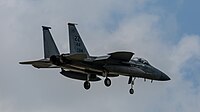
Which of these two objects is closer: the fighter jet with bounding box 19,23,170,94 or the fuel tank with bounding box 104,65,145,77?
the fighter jet with bounding box 19,23,170,94

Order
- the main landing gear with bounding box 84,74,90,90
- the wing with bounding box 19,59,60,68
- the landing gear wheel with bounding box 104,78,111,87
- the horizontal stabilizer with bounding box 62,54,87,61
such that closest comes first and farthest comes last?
the horizontal stabilizer with bounding box 62,54,87,61 → the wing with bounding box 19,59,60,68 → the landing gear wheel with bounding box 104,78,111,87 → the main landing gear with bounding box 84,74,90,90

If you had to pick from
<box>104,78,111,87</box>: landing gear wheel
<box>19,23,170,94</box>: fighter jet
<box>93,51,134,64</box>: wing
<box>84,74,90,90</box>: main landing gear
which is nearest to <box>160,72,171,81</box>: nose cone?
<box>19,23,170,94</box>: fighter jet

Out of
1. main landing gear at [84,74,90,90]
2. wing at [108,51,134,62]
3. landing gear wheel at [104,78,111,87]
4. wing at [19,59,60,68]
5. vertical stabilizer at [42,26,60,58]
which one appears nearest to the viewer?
wing at [108,51,134,62]

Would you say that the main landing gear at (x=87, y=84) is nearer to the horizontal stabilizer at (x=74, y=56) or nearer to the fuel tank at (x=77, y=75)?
the fuel tank at (x=77, y=75)

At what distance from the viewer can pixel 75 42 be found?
461 ft

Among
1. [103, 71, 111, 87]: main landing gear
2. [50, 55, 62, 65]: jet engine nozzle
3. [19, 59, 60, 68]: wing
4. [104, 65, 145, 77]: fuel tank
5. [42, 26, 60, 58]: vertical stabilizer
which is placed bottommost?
[103, 71, 111, 87]: main landing gear

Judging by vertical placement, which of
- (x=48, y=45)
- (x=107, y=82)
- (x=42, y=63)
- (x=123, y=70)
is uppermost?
(x=48, y=45)

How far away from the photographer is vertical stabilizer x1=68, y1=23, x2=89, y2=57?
139875mm

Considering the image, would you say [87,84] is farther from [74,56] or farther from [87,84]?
[74,56]

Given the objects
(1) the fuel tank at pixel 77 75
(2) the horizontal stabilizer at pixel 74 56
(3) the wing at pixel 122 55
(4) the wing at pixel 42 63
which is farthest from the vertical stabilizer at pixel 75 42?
(2) the horizontal stabilizer at pixel 74 56

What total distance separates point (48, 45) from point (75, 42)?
2.61 meters

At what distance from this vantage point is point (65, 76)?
14275 centimetres

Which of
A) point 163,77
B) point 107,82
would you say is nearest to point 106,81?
point 107,82

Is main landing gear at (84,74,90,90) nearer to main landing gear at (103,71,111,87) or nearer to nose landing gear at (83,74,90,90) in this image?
nose landing gear at (83,74,90,90)
